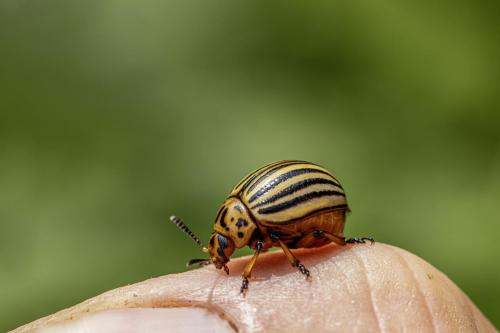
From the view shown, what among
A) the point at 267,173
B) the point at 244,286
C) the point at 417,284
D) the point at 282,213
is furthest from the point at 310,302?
the point at 267,173

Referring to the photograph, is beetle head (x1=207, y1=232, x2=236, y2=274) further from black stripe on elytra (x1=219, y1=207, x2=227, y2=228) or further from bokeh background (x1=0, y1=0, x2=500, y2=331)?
bokeh background (x1=0, y1=0, x2=500, y2=331)

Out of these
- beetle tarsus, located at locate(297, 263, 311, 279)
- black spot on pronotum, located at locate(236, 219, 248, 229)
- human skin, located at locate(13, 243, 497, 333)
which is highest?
black spot on pronotum, located at locate(236, 219, 248, 229)

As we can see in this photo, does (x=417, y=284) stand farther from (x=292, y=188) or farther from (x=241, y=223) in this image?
(x=241, y=223)

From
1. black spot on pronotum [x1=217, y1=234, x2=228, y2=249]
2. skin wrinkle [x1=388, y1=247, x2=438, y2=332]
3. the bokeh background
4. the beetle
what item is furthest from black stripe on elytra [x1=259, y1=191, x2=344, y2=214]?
the bokeh background

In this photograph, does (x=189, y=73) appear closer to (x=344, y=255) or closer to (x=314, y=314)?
(x=344, y=255)

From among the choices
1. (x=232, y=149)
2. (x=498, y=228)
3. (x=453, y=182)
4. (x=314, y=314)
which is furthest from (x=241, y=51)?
(x=314, y=314)

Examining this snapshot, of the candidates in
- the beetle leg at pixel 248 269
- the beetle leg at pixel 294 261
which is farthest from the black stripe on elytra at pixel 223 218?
the beetle leg at pixel 294 261
